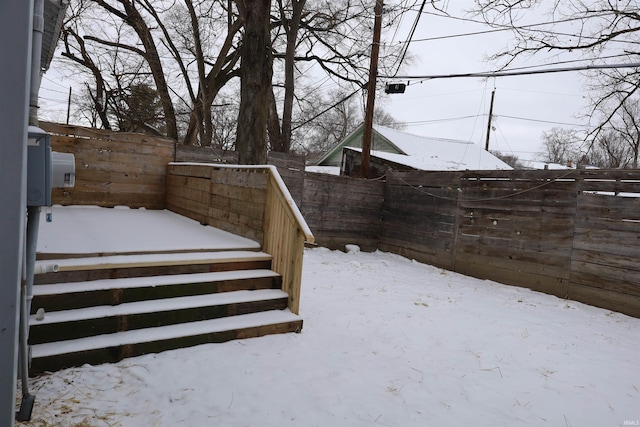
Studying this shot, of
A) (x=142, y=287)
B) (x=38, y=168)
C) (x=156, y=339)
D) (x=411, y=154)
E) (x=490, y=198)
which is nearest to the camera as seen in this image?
(x=38, y=168)

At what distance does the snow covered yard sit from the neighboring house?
8.31 metres

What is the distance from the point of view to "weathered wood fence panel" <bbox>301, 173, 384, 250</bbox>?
7996mm

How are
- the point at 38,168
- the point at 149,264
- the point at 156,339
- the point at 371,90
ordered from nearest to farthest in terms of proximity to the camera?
the point at 38,168 < the point at 156,339 < the point at 149,264 < the point at 371,90

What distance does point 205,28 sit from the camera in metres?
12.6

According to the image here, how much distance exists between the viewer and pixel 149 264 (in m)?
3.23

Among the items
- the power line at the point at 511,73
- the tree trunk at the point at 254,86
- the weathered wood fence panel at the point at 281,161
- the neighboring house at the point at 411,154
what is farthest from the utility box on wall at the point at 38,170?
the neighboring house at the point at 411,154

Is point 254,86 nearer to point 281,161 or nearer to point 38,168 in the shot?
point 281,161

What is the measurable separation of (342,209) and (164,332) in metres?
5.73

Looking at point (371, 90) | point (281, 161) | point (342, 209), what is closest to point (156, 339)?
point (281, 161)

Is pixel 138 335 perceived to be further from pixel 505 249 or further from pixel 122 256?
pixel 505 249

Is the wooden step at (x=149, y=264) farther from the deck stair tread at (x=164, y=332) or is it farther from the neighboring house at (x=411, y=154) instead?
the neighboring house at (x=411, y=154)

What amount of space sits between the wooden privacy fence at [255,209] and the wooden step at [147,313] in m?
0.34

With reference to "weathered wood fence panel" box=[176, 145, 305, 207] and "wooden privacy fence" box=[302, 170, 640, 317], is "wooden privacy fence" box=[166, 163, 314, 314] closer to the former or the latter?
"weathered wood fence panel" box=[176, 145, 305, 207]

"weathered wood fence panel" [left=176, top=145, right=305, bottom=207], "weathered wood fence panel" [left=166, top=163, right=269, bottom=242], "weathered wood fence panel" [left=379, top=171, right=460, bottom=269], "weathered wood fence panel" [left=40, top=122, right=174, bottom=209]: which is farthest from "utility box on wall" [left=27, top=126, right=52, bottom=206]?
"weathered wood fence panel" [left=379, top=171, right=460, bottom=269]
